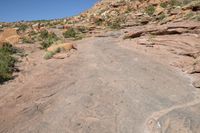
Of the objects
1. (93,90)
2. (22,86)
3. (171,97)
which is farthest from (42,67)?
(171,97)

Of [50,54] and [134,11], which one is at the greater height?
[50,54]

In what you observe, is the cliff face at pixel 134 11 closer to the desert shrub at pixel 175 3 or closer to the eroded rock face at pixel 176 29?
the desert shrub at pixel 175 3

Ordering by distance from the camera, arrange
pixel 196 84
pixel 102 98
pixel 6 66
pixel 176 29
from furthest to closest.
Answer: pixel 176 29 → pixel 6 66 → pixel 196 84 → pixel 102 98

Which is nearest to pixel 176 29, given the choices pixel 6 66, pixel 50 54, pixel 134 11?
pixel 50 54

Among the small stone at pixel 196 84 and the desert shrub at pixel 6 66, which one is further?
the desert shrub at pixel 6 66

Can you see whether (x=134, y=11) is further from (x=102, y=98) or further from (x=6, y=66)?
(x=102, y=98)

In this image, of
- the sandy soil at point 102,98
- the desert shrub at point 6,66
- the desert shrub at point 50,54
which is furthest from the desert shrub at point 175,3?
the desert shrub at point 6,66

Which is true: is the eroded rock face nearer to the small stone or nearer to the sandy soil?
the sandy soil

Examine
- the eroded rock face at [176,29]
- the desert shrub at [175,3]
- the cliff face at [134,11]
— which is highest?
the eroded rock face at [176,29]

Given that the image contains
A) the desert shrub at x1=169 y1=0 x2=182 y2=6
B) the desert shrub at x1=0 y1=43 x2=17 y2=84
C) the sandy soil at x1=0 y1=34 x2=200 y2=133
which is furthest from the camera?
the desert shrub at x1=169 y1=0 x2=182 y2=6

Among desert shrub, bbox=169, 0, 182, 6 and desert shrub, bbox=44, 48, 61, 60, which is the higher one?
desert shrub, bbox=169, 0, 182, 6

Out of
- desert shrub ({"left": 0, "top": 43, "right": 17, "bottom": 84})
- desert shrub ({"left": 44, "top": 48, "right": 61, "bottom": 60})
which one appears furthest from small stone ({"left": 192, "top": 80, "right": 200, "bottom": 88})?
desert shrub ({"left": 44, "top": 48, "right": 61, "bottom": 60})

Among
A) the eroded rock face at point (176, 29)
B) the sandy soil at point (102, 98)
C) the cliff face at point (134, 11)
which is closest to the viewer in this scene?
the sandy soil at point (102, 98)

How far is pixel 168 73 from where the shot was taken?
11164 millimetres
